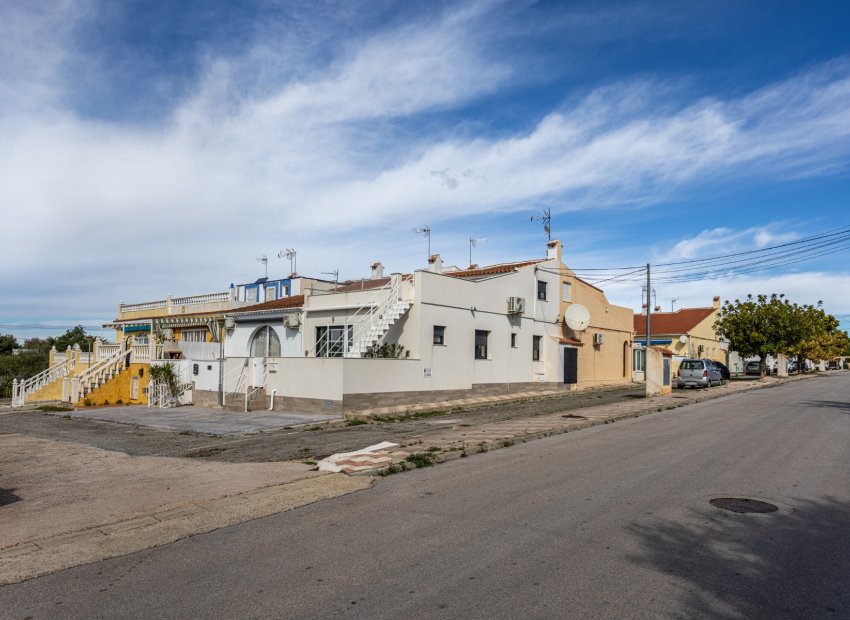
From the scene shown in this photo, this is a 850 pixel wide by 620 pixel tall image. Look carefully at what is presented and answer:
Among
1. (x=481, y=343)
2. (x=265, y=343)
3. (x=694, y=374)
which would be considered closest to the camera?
(x=481, y=343)

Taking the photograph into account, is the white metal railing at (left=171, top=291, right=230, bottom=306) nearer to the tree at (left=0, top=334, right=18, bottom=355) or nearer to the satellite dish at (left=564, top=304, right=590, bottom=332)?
the satellite dish at (left=564, top=304, right=590, bottom=332)

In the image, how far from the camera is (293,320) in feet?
84.0

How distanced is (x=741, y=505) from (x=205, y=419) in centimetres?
1639

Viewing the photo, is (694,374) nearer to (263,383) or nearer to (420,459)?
(263,383)

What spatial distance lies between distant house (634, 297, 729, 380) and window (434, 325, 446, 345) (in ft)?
91.0

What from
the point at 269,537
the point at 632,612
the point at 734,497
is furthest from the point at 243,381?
the point at 632,612

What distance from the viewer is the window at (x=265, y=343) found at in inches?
1074

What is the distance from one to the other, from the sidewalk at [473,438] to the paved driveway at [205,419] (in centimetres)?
521

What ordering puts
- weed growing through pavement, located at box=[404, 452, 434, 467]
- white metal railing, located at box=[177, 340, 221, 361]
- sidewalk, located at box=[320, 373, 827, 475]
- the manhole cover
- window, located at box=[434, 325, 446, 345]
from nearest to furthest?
the manhole cover, sidewalk, located at box=[320, 373, 827, 475], weed growing through pavement, located at box=[404, 452, 434, 467], window, located at box=[434, 325, 446, 345], white metal railing, located at box=[177, 340, 221, 361]

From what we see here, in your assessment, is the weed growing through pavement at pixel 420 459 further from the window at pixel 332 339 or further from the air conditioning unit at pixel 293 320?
the air conditioning unit at pixel 293 320

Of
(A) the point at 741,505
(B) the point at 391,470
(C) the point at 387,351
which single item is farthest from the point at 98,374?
(A) the point at 741,505

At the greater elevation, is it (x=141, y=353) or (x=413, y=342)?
(x=413, y=342)

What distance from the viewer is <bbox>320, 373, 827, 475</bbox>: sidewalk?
33.3ft

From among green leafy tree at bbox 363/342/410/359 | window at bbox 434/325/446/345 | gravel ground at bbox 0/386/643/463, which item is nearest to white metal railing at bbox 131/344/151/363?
gravel ground at bbox 0/386/643/463
